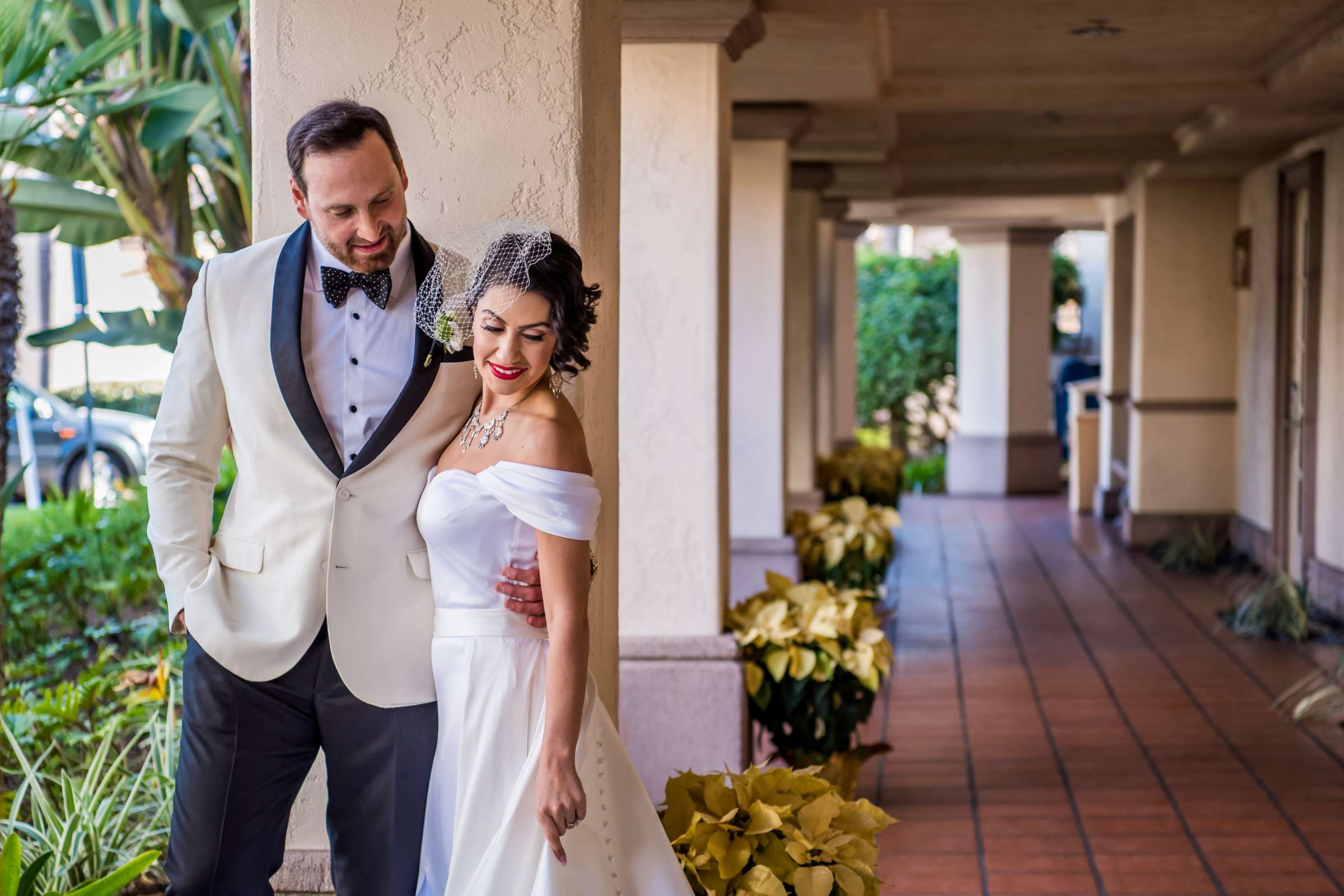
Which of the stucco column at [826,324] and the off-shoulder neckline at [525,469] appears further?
the stucco column at [826,324]

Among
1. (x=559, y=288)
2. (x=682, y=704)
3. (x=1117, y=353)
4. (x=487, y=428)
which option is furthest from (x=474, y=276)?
(x=1117, y=353)

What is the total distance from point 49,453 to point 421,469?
13.5m

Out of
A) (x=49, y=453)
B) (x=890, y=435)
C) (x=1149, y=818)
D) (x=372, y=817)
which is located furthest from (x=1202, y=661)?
(x=49, y=453)

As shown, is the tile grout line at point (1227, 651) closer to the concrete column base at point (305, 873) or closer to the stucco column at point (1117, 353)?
the stucco column at point (1117, 353)

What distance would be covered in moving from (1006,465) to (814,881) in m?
12.2

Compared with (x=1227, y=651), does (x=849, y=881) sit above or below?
above

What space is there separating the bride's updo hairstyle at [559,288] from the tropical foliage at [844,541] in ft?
14.0

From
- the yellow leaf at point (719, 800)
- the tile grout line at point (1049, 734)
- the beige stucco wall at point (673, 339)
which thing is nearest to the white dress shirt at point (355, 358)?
the yellow leaf at point (719, 800)

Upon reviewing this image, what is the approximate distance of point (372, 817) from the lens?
2.12m

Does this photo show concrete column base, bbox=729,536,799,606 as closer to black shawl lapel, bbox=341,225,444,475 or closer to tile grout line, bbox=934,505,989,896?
tile grout line, bbox=934,505,989,896

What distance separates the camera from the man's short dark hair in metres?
1.96

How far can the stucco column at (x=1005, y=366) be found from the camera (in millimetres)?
13773

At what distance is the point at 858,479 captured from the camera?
8.53 meters

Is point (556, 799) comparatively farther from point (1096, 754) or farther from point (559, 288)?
point (1096, 754)
